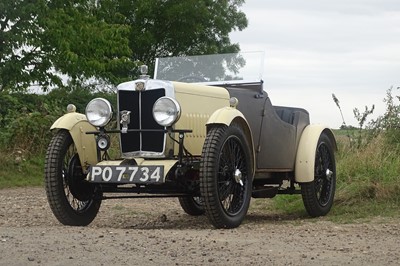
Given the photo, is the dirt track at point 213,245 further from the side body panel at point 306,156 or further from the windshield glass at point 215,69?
the windshield glass at point 215,69

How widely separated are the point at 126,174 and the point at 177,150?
0.78 metres

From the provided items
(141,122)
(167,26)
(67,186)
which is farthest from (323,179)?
(167,26)

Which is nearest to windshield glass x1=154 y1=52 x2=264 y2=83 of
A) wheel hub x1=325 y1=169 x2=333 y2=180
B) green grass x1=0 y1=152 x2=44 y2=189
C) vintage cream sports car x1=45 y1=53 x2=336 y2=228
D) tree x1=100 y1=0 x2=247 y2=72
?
vintage cream sports car x1=45 y1=53 x2=336 y2=228

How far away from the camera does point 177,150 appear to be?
33.7 feet

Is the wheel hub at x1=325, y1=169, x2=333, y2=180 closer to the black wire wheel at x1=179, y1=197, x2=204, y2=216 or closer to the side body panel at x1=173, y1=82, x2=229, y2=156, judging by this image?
Answer: the black wire wheel at x1=179, y1=197, x2=204, y2=216

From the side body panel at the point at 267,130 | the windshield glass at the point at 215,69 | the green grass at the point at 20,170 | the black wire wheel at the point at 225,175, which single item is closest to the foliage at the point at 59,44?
the green grass at the point at 20,170

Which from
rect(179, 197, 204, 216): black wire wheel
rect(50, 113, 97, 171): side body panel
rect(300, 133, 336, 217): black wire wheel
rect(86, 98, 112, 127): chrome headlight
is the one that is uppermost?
rect(86, 98, 112, 127): chrome headlight

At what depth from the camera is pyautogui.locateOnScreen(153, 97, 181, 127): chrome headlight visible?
32.3 ft

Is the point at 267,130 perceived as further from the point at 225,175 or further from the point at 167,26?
the point at 167,26

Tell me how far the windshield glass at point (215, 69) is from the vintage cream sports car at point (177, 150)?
21 cm

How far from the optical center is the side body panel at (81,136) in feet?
34.1

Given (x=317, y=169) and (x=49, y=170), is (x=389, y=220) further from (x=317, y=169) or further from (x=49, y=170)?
(x=49, y=170)

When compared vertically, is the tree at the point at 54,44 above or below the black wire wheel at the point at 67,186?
above

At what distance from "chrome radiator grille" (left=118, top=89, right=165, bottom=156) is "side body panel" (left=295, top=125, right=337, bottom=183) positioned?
2.17 meters
